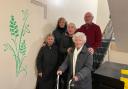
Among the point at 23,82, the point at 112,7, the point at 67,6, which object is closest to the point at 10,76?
the point at 23,82

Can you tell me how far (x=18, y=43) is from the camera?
3.11 meters

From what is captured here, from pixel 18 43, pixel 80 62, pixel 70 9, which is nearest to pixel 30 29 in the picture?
pixel 18 43

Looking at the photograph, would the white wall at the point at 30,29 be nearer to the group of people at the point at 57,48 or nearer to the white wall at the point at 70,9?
the white wall at the point at 70,9

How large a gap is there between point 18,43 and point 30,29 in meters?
0.37

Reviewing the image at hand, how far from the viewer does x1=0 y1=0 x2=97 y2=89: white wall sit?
9.23 ft

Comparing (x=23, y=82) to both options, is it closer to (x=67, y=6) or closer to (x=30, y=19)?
(x=30, y=19)

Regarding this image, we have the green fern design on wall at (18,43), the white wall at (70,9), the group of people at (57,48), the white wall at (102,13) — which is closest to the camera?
the green fern design on wall at (18,43)

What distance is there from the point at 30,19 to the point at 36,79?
103cm

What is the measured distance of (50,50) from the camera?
3.48 meters

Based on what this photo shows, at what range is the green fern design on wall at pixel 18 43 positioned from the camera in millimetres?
2950

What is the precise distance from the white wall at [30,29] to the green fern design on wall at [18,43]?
55mm

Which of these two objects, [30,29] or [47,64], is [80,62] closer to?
[47,64]

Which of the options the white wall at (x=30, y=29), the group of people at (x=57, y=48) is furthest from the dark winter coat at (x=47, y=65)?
the white wall at (x=30, y=29)

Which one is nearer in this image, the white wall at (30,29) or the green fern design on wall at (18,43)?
the white wall at (30,29)
